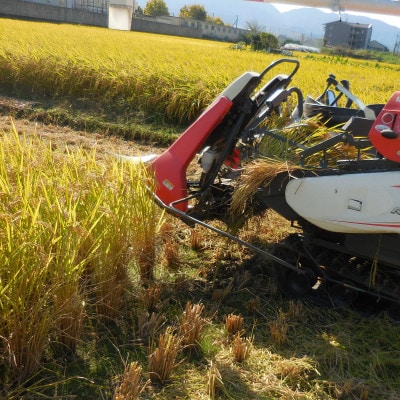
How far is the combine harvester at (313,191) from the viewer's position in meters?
2.92

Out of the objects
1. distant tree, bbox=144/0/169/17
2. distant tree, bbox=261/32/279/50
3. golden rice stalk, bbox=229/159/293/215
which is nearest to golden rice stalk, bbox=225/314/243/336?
golden rice stalk, bbox=229/159/293/215

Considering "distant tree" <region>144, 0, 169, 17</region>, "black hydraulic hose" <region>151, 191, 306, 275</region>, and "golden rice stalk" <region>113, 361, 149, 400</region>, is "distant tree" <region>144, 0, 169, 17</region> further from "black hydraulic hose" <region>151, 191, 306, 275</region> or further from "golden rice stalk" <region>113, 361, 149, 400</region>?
"golden rice stalk" <region>113, 361, 149, 400</region>

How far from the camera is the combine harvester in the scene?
292 centimetres

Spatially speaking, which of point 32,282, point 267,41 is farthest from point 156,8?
point 32,282

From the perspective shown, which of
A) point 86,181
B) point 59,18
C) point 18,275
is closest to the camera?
point 18,275

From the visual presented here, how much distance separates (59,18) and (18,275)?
3980cm

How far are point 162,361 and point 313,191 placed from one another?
4.30 feet

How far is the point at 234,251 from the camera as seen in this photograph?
411 centimetres

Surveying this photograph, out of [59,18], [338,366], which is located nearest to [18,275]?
[338,366]

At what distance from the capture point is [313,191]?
3105 mm

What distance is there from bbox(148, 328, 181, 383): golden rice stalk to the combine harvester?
39.5 inches

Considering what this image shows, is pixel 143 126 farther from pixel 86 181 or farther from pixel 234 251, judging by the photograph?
pixel 86 181

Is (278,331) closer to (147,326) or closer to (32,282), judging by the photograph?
(147,326)

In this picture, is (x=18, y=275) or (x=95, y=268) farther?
(x=95, y=268)
